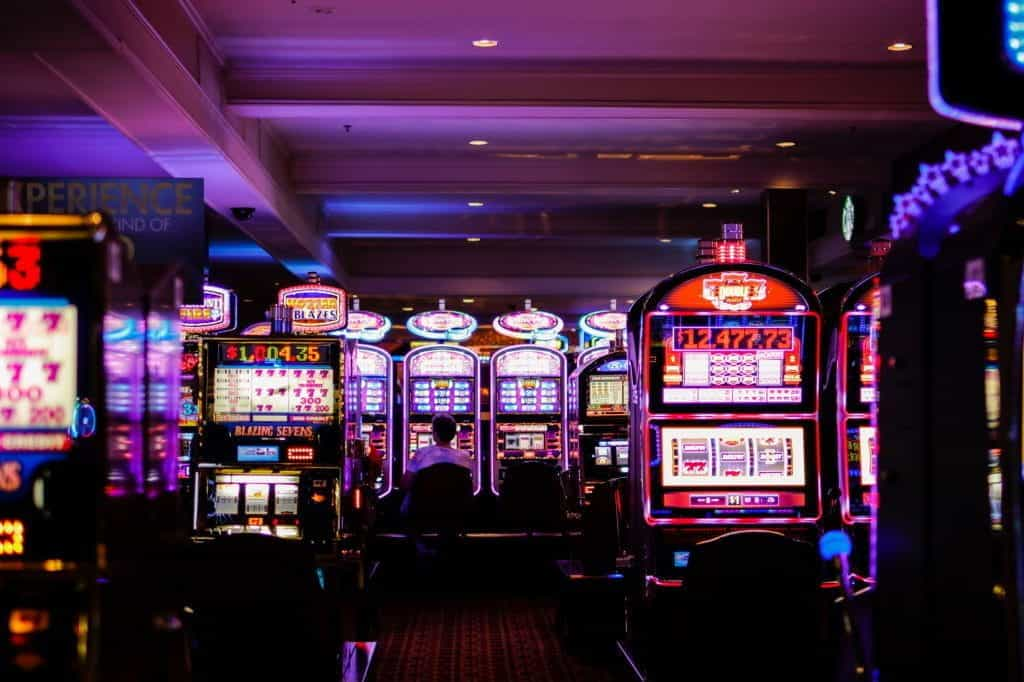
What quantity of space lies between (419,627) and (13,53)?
167 inches

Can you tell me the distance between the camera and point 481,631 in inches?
312

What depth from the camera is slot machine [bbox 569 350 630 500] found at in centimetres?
1051

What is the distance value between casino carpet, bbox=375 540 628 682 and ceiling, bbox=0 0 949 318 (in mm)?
3157

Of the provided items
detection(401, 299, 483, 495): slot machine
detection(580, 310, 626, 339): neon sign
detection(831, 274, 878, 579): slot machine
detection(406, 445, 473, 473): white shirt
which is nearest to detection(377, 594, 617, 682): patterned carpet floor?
detection(406, 445, 473, 473): white shirt

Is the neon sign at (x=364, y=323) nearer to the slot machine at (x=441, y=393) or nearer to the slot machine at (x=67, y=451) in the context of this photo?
the slot machine at (x=441, y=393)

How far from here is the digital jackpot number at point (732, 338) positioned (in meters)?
5.68

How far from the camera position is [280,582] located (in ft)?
14.8

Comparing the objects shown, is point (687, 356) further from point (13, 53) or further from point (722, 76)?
point (13, 53)

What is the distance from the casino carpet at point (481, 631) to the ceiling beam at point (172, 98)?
3.14 m

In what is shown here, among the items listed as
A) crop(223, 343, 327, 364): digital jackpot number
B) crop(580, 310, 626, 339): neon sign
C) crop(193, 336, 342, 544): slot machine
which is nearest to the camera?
crop(193, 336, 342, 544): slot machine

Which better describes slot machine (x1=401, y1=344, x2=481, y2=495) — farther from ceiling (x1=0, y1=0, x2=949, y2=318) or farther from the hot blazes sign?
ceiling (x1=0, y1=0, x2=949, y2=318)

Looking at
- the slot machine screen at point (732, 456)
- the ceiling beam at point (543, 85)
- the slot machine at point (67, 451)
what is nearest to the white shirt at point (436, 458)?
the ceiling beam at point (543, 85)

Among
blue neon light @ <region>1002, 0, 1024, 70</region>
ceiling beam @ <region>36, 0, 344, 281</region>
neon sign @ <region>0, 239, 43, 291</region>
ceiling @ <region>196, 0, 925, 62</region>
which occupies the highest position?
ceiling @ <region>196, 0, 925, 62</region>

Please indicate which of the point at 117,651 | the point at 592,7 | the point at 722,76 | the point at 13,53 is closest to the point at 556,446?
the point at 722,76
